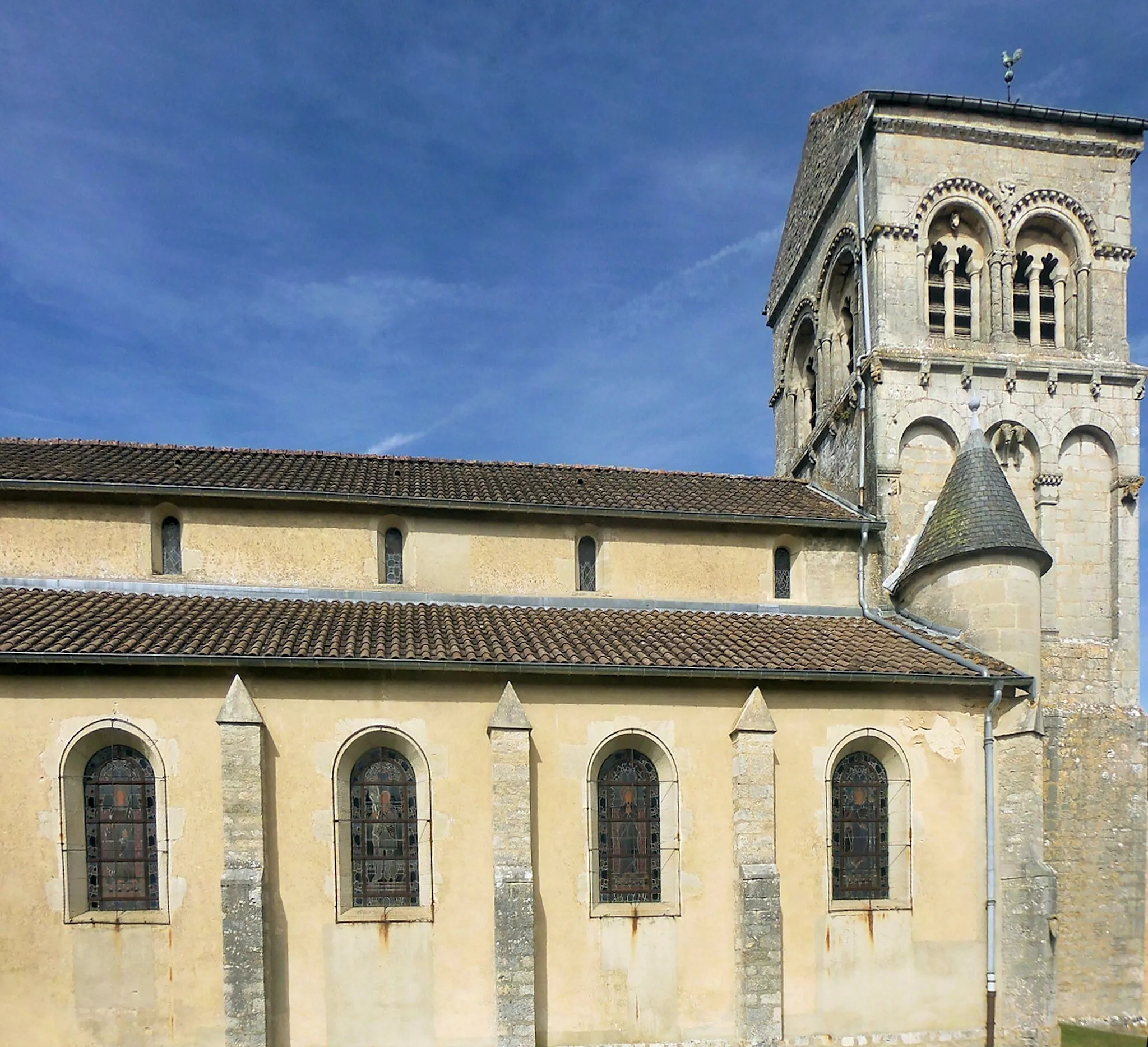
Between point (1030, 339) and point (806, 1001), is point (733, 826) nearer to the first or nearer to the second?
point (806, 1001)

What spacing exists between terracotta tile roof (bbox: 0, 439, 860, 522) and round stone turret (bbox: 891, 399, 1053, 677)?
5.70 ft

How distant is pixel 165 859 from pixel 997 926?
12.8 m

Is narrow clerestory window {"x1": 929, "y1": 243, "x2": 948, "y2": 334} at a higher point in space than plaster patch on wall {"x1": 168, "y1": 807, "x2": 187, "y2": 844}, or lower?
higher

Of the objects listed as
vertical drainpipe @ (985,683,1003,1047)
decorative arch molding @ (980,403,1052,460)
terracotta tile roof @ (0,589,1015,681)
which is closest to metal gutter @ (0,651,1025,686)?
terracotta tile roof @ (0,589,1015,681)

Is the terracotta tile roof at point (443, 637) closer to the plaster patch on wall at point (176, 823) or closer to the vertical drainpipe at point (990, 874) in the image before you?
the vertical drainpipe at point (990, 874)

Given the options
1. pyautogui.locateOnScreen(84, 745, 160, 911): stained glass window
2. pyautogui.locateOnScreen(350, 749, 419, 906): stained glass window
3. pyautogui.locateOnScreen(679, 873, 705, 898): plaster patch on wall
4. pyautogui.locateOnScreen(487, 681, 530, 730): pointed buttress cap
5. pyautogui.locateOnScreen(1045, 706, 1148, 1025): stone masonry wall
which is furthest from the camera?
pyautogui.locateOnScreen(1045, 706, 1148, 1025): stone masonry wall

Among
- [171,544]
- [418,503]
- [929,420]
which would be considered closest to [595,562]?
[418,503]

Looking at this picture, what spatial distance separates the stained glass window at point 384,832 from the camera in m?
12.3

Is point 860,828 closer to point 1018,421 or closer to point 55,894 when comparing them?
point 1018,421

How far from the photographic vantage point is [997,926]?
13305 millimetres

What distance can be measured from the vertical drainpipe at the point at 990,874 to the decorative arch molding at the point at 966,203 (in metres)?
9.90


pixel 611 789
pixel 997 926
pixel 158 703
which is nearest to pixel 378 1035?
pixel 611 789

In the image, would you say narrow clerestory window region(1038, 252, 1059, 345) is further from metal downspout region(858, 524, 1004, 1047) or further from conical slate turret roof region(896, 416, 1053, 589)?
metal downspout region(858, 524, 1004, 1047)

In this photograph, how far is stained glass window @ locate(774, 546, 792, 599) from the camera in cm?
1645
